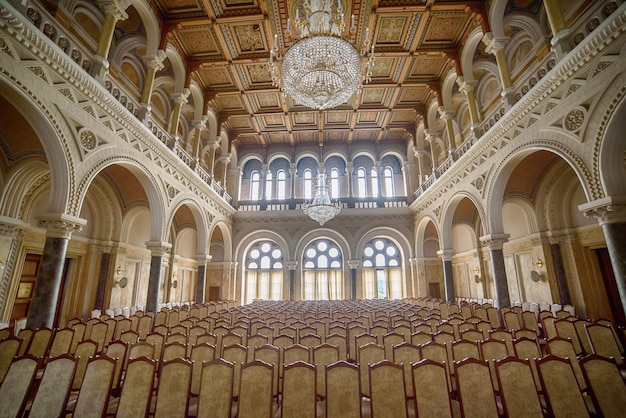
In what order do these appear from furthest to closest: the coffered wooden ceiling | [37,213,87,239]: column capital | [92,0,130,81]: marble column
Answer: the coffered wooden ceiling < [92,0,130,81]: marble column < [37,213,87,239]: column capital

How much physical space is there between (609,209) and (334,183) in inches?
561

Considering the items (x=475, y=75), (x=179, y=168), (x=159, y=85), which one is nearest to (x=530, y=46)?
(x=475, y=75)

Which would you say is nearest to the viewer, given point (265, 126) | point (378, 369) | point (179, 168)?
point (378, 369)

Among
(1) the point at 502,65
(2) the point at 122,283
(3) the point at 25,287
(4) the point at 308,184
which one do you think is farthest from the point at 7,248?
(1) the point at 502,65

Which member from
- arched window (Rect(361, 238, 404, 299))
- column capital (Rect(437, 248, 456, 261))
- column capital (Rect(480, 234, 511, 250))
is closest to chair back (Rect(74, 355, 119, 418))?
column capital (Rect(480, 234, 511, 250))

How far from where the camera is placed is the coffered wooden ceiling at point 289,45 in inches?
396

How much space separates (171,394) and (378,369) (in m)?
2.17

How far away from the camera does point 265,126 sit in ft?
58.2

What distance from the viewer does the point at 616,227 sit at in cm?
579

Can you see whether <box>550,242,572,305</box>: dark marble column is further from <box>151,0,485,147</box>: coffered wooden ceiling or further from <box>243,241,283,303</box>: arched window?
<box>243,241,283,303</box>: arched window

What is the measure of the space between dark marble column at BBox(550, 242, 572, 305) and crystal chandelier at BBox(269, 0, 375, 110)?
866cm

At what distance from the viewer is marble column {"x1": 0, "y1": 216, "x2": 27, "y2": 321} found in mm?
7844

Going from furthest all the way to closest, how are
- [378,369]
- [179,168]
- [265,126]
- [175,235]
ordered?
1. [265,126]
2. [175,235]
3. [179,168]
4. [378,369]

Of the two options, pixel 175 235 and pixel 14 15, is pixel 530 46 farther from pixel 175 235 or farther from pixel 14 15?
pixel 175 235
